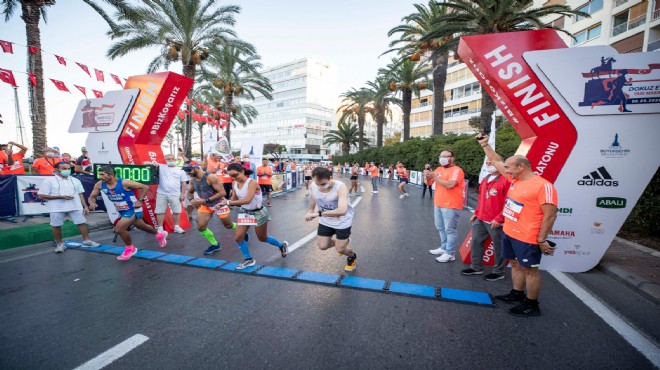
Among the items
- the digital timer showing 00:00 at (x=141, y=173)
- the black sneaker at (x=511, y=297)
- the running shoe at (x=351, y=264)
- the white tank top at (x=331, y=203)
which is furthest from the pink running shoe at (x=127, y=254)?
the black sneaker at (x=511, y=297)

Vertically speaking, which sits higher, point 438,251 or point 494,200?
point 494,200

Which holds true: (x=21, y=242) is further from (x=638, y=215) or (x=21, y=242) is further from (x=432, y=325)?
(x=638, y=215)

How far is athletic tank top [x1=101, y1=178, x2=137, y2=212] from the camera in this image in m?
5.52

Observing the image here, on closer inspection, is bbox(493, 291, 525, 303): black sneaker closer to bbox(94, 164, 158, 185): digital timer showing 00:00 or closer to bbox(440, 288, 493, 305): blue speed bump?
bbox(440, 288, 493, 305): blue speed bump

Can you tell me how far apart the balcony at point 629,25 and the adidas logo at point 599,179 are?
105 feet

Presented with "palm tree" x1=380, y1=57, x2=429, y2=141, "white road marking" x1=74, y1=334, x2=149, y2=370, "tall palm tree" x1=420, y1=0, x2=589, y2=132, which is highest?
"palm tree" x1=380, y1=57, x2=429, y2=141

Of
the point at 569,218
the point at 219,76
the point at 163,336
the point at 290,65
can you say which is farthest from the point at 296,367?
the point at 290,65

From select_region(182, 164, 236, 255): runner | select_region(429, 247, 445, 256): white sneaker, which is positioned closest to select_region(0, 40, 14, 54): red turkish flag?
select_region(182, 164, 236, 255): runner

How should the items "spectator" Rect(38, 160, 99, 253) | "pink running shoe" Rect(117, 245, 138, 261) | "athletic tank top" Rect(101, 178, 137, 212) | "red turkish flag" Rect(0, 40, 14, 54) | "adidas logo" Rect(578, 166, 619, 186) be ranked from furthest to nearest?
"red turkish flag" Rect(0, 40, 14, 54) → "spectator" Rect(38, 160, 99, 253) → "athletic tank top" Rect(101, 178, 137, 212) → "pink running shoe" Rect(117, 245, 138, 261) → "adidas logo" Rect(578, 166, 619, 186)

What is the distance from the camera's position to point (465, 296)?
12.6 ft

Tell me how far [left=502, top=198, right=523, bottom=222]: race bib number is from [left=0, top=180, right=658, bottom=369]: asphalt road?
111 centimetres

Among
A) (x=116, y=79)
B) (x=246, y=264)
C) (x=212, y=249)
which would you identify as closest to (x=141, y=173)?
(x=212, y=249)

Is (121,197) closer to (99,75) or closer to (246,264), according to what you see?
(246,264)

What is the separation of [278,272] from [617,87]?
221 inches
